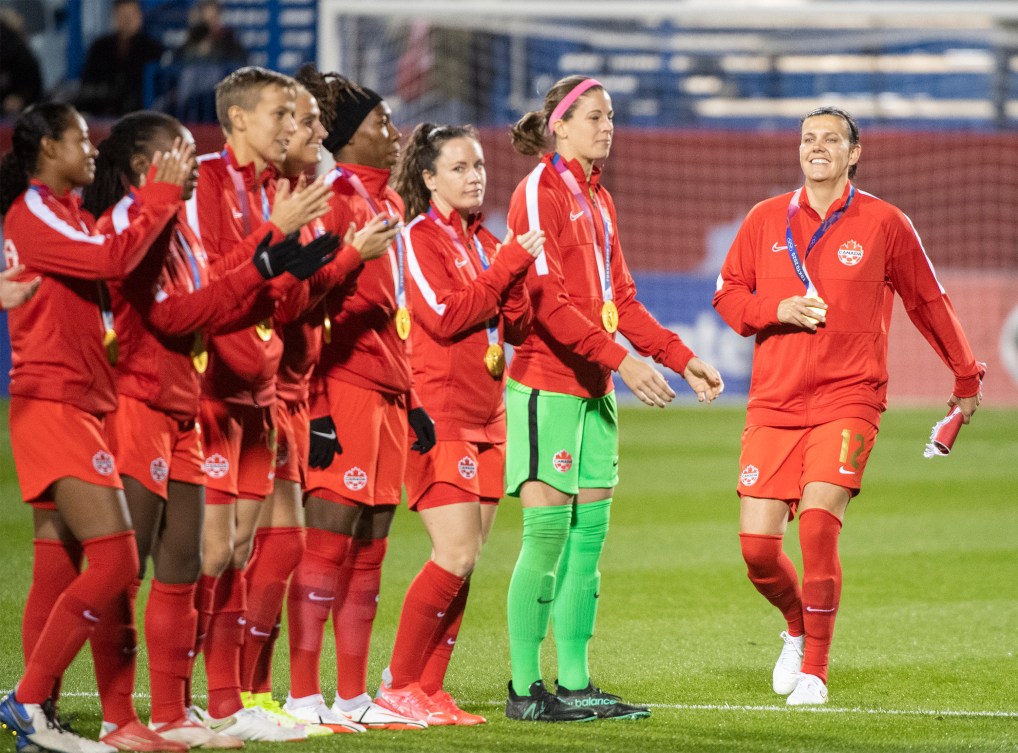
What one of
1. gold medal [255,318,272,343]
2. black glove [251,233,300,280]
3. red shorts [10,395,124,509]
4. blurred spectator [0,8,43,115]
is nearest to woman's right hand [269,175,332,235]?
black glove [251,233,300,280]

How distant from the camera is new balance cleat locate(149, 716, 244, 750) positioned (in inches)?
173

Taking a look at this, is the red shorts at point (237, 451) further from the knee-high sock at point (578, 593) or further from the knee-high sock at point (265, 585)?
the knee-high sock at point (578, 593)

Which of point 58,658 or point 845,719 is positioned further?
point 845,719

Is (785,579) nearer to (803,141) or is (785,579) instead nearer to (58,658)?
(803,141)

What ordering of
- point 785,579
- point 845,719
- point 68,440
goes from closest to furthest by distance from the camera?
point 68,440, point 845,719, point 785,579

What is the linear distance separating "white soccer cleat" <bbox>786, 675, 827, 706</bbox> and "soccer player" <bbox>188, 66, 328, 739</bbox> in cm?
184

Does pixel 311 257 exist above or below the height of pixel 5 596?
above

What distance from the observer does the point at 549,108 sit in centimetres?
547

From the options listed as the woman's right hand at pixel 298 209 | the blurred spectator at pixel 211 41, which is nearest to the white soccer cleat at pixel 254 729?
the woman's right hand at pixel 298 209

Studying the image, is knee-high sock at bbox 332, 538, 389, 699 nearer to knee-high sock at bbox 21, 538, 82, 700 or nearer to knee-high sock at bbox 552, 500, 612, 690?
knee-high sock at bbox 552, 500, 612, 690

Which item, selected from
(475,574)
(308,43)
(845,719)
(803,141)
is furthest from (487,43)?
(845,719)

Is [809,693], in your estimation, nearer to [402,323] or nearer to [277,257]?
[402,323]

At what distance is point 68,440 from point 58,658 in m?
0.61

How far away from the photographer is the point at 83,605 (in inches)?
166
